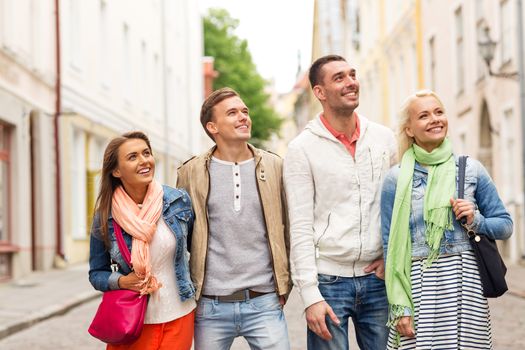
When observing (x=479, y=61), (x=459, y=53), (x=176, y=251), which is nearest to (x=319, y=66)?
(x=176, y=251)

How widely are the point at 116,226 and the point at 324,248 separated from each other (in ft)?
3.04

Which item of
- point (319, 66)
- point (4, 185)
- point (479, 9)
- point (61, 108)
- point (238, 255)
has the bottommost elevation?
point (238, 255)

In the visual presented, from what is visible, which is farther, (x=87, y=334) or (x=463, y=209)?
(x=87, y=334)

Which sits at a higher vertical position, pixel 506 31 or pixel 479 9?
pixel 479 9

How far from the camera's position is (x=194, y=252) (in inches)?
172

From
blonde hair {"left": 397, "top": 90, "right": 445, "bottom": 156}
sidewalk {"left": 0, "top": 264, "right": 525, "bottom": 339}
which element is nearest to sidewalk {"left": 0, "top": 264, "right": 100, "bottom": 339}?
sidewalk {"left": 0, "top": 264, "right": 525, "bottom": 339}

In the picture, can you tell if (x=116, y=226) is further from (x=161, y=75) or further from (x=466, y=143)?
(x=161, y=75)

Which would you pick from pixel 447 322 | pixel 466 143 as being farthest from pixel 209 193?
pixel 466 143

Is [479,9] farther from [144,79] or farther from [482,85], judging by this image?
[144,79]

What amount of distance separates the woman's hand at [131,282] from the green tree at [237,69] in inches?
1877

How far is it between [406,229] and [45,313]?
8.15 meters

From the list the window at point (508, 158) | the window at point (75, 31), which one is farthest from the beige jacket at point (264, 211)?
the window at point (75, 31)

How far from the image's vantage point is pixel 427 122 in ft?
14.0

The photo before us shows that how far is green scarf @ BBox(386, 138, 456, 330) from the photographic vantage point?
4.15 m
